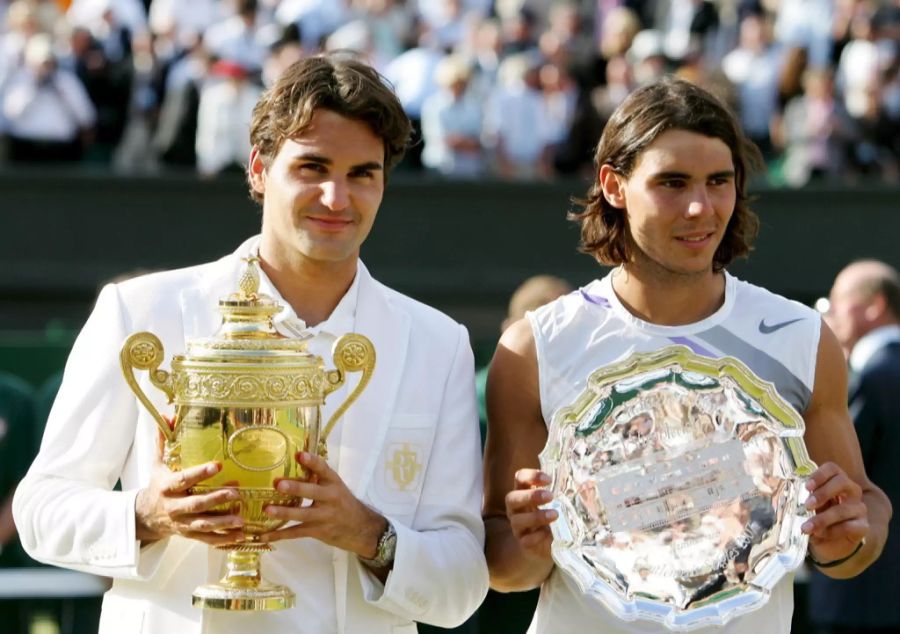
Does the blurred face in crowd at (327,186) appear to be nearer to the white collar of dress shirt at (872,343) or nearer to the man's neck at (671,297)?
the man's neck at (671,297)

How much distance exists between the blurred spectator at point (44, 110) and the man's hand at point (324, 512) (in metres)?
8.60

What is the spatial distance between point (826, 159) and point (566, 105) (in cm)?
210

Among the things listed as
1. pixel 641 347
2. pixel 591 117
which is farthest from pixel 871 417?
pixel 591 117

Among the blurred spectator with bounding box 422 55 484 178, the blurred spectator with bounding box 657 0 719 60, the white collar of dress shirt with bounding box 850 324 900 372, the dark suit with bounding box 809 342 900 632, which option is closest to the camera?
the dark suit with bounding box 809 342 900 632

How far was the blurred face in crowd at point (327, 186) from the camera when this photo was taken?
3.47 metres

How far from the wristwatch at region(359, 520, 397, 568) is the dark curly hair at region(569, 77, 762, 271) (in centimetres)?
78

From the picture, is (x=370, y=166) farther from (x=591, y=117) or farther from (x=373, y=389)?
(x=591, y=117)

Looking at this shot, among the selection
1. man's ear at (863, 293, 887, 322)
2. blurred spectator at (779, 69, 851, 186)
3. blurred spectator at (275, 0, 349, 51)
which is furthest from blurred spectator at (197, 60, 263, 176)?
man's ear at (863, 293, 887, 322)

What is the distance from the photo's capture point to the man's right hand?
123 inches

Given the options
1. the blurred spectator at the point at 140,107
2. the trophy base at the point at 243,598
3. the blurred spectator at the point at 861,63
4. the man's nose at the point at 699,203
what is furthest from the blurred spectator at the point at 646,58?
the trophy base at the point at 243,598

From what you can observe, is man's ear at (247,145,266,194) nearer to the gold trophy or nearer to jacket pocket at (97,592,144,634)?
the gold trophy

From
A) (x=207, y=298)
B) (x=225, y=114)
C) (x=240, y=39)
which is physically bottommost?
(x=207, y=298)

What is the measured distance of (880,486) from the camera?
20.4 ft

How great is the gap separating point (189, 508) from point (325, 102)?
0.84 m
